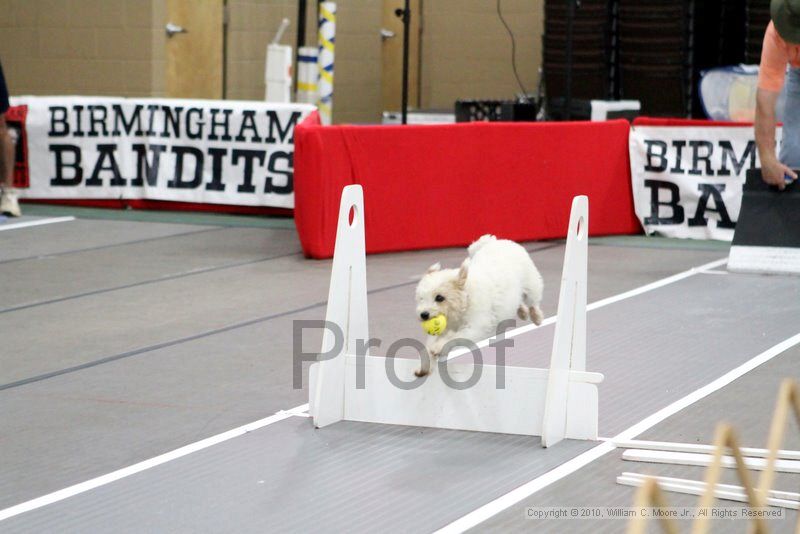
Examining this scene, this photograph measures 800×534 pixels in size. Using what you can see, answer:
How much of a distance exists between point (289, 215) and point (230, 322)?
17.4 ft

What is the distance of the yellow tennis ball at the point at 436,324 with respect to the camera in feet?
17.0

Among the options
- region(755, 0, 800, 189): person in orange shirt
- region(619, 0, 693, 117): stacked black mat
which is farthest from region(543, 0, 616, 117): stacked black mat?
region(755, 0, 800, 189): person in orange shirt

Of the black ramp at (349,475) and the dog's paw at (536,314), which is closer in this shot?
the black ramp at (349,475)

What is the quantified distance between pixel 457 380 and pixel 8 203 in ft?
28.7

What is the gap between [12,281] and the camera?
962 centimetres

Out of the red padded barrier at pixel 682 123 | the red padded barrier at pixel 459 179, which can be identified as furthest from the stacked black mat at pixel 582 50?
the red padded barrier at pixel 459 179

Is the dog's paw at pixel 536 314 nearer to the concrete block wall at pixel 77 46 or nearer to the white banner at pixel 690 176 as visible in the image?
the white banner at pixel 690 176

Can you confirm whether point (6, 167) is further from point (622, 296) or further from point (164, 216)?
point (622, 296)

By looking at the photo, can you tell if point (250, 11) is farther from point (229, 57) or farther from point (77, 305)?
point (77, 305)

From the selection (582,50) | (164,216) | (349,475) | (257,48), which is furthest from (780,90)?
(257,48)

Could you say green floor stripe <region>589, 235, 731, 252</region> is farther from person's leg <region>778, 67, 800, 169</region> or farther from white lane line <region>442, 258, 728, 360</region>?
person's leg <region>778, 67, 800, 169</region>

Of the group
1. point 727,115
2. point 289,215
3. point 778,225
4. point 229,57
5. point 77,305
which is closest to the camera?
point 77,305

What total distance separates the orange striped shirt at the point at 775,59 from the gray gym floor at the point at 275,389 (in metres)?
1.49

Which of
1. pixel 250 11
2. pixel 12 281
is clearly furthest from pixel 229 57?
pixel 12 281
